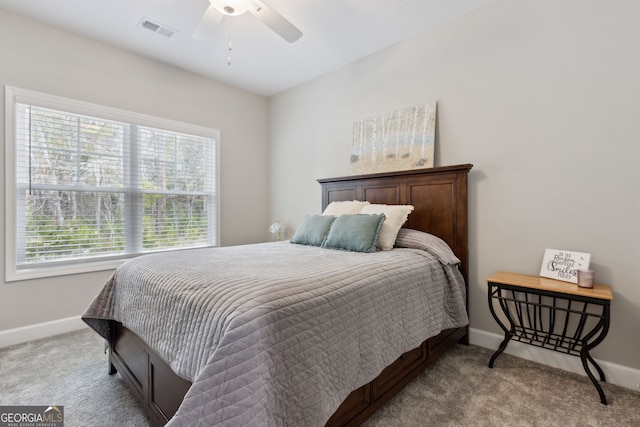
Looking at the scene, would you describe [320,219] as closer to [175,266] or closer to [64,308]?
[175,266]

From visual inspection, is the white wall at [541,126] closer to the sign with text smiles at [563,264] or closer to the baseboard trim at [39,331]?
the sign with text smiles at [563,264]

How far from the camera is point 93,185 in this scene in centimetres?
292

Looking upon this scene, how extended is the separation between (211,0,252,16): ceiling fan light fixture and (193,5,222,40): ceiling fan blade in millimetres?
48

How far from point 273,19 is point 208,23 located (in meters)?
0.52

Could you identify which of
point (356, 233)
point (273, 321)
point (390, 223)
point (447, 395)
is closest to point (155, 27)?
point (356, 233)

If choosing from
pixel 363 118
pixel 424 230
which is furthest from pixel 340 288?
pixel 363 118

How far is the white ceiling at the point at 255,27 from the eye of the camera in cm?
242

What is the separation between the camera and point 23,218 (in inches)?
101

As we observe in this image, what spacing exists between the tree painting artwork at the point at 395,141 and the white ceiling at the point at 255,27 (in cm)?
76

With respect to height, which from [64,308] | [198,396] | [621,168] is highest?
[621,168]

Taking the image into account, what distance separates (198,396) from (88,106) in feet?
10.5

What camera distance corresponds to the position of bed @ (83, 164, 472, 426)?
0.93 meters

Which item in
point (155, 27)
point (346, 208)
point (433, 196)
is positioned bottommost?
point (346, 208)

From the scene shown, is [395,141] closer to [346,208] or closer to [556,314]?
[346,208]
